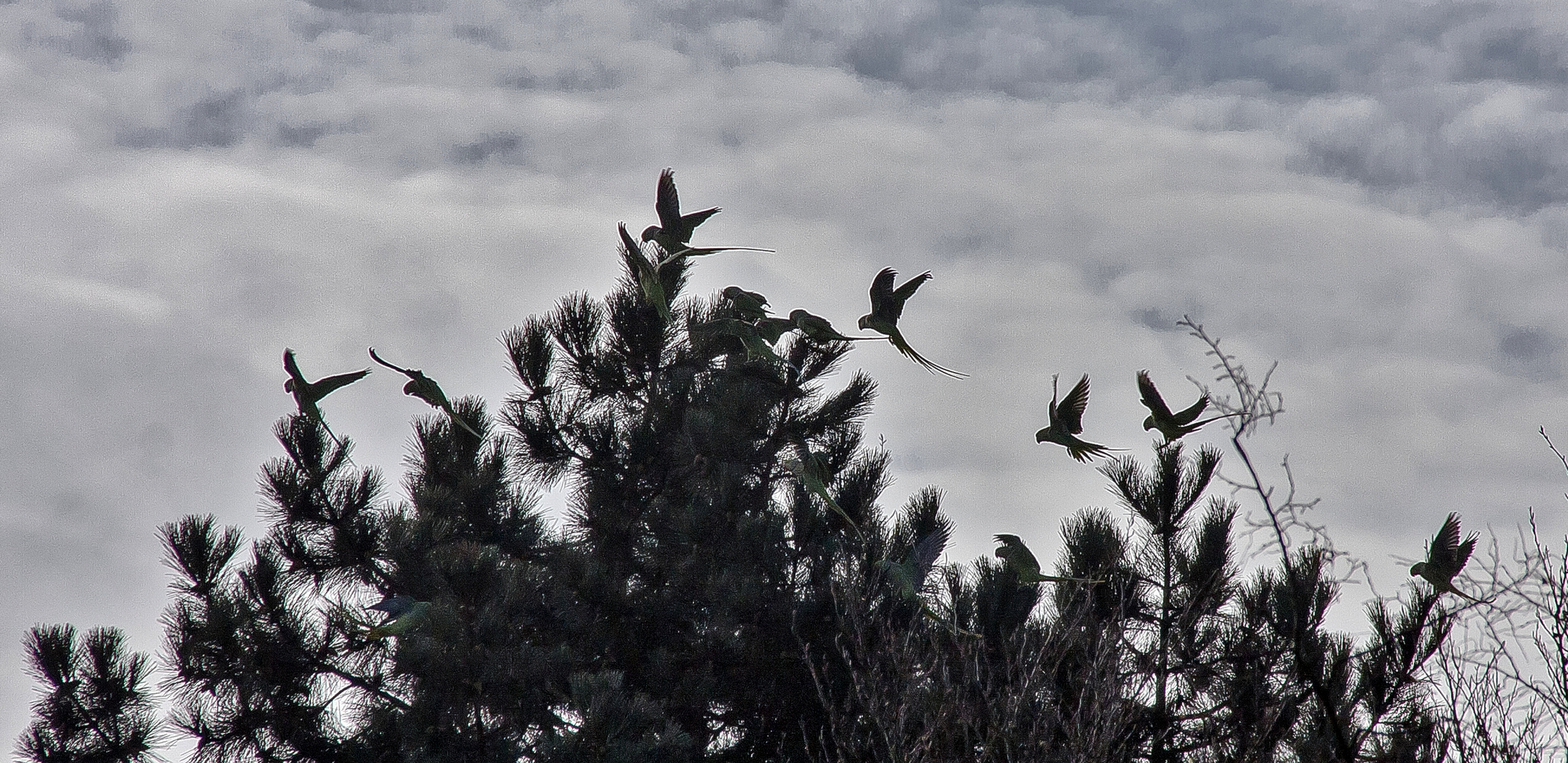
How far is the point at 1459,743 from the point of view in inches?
172

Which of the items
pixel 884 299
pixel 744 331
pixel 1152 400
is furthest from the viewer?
pixel 744 331

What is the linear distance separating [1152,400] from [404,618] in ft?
10.4

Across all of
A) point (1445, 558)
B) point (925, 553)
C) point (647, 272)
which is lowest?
point (1445, 558)

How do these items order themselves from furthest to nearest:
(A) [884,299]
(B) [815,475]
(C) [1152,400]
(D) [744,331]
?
(B) [815,475] → (D) [744,331] → (A) [884,299] → (C) [1152,400]

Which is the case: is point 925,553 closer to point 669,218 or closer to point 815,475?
point 815,475

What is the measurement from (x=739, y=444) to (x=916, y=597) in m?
1.42

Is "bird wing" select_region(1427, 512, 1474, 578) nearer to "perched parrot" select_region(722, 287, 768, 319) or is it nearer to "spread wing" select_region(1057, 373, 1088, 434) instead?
"spread wing" select_region(1057, 373, 1088, 434)

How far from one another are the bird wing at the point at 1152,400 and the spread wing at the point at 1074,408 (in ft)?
1.19

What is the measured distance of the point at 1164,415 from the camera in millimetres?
3361

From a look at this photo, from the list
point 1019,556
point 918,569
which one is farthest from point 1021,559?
point 918,569

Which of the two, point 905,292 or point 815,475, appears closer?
point 905,292

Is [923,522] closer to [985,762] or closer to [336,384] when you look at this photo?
[985,762]

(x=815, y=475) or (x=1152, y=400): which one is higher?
(x=815, y=475)

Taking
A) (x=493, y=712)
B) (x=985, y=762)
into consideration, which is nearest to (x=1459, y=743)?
(x=985, y=762)
